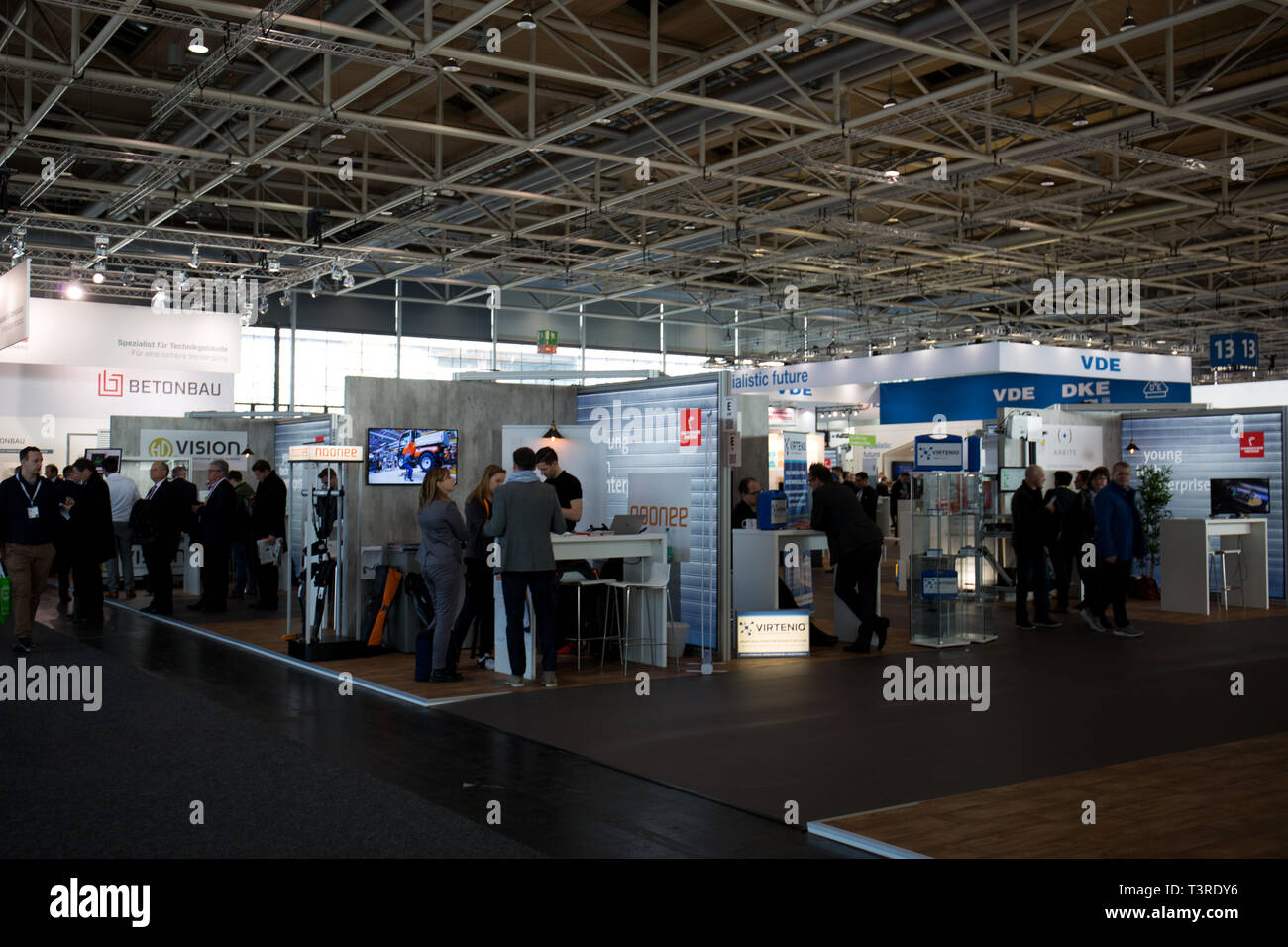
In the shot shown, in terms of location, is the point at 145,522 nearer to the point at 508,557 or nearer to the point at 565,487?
the point at 565,487

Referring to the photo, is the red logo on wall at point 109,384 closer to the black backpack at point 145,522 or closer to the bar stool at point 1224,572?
the black backpack at point 145,522

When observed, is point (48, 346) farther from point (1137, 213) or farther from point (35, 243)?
point (1137, 213)

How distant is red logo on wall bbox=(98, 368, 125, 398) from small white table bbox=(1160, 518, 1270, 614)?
14006 mm

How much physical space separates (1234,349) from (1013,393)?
518 centimetres

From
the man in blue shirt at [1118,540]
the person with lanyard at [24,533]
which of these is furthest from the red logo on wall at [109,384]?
the man in blue shirt at [1118,540]

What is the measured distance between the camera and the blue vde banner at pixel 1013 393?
16.0 m

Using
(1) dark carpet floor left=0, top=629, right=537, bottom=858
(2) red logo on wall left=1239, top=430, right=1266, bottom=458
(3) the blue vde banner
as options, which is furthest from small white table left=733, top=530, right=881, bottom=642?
(3) the blue vde banner

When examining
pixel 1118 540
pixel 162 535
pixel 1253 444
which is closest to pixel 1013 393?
pixel 1253 444

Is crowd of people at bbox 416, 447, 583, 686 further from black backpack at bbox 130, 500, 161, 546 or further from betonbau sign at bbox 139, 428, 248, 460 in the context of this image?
betonbau sign at bbox 139, 428, 248, 460

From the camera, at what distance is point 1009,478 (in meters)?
11.2

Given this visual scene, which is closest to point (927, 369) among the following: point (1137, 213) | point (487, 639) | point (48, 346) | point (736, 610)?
point (1137, 213)
